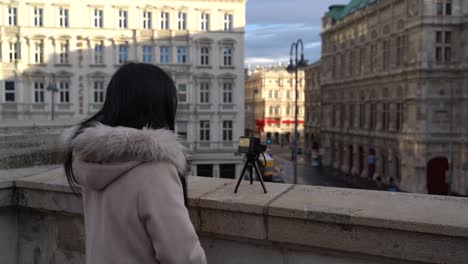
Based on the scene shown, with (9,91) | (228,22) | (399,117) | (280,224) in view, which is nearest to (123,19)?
(228,22)

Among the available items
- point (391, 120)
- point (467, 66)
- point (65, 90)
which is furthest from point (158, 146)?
point (391, 120)

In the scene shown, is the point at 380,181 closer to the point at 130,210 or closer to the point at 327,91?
the point at 327,91

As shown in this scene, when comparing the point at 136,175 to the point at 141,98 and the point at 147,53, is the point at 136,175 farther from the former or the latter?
the point at 147,53

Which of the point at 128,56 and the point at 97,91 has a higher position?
the point at 128,56

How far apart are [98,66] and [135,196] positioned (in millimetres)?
33042

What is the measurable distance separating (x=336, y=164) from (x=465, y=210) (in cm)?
4970

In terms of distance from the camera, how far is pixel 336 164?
169 feet

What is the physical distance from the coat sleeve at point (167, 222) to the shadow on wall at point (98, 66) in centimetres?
3007

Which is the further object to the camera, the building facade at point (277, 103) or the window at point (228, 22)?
the building facade at point (277, 103)

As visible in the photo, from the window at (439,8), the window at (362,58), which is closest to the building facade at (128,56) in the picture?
the window at (439,8)

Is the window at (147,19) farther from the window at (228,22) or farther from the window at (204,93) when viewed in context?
the window at (204,93)

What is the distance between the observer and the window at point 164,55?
34.0 metres

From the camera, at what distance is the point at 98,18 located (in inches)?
1309

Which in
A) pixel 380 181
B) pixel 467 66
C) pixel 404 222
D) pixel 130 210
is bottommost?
pixel 380 181
